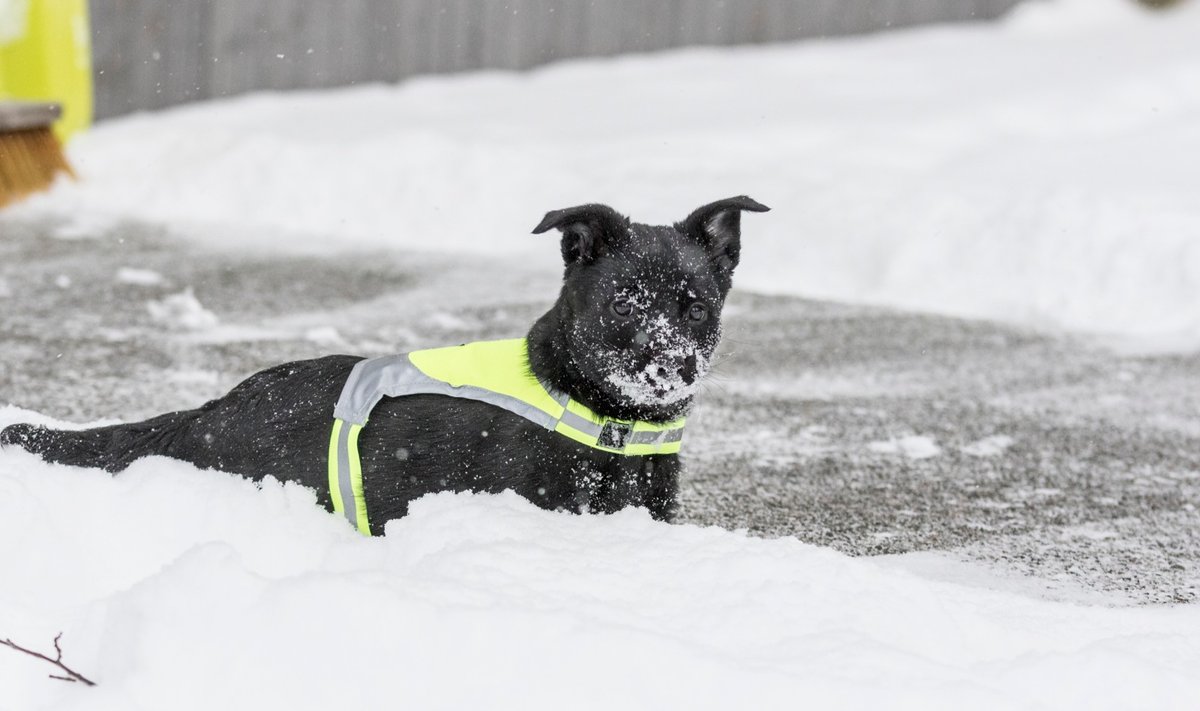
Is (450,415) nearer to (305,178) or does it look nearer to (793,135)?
(305,178)

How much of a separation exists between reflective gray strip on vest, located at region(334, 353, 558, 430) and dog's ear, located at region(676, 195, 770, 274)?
757 millimetres

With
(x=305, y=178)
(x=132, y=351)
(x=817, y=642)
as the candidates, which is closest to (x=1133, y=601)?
(x=817, y=642)

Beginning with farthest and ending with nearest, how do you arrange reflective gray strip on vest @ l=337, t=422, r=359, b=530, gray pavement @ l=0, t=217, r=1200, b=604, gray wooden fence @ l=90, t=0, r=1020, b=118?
gray wooden fence @ l=90, t=0, r=1020, b=118 < gray pavement @ l=0, t=217, r=1200, b=604 < reflective gray strip on vest @ l=337, t=422, r=359, b=530

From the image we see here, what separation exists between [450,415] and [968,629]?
1398mm

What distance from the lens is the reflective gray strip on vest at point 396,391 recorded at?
359 centimetres

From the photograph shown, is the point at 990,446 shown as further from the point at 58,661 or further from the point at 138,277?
the point at 138,277

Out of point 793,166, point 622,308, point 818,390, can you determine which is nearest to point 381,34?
point 793,166

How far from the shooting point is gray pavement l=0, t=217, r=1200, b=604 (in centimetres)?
460

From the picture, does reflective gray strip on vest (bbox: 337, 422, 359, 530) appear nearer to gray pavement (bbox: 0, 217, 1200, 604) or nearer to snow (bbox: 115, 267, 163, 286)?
gray pavement (bbox: 0, 217, 1200, 604)

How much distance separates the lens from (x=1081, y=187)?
9156mm

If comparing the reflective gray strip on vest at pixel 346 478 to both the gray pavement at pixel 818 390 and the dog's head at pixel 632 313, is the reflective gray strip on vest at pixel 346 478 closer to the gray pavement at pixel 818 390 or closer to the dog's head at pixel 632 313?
the dog's head at pixel 632 313

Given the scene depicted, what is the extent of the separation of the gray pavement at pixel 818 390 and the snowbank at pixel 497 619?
1.11 m

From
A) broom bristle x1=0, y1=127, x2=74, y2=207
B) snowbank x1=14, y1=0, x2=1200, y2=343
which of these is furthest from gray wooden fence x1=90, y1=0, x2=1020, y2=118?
broom bristle x1=0, y1=127, x2=74, y2=207

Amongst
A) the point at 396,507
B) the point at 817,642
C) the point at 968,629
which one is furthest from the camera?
the point at 396,507
